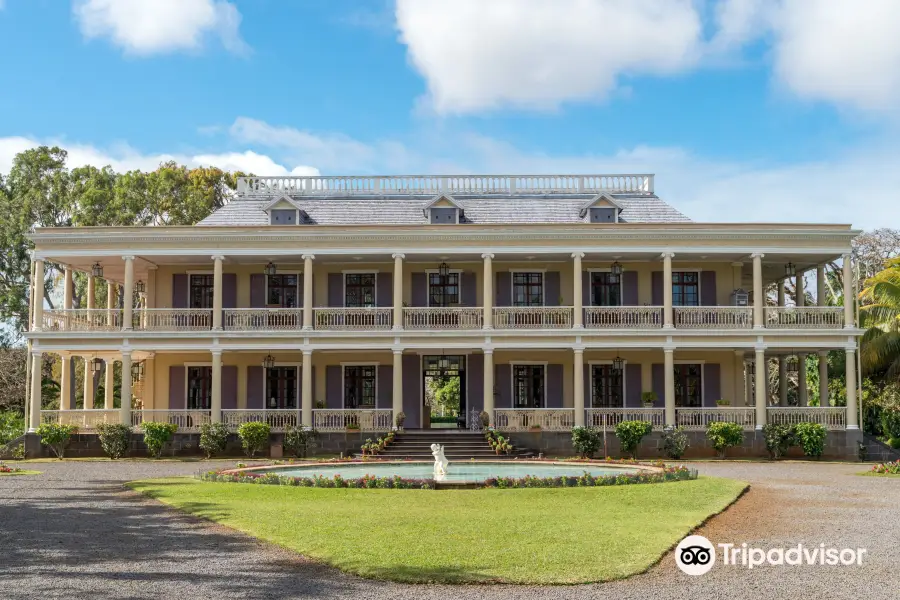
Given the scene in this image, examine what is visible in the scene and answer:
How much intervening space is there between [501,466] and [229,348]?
9.76 metres

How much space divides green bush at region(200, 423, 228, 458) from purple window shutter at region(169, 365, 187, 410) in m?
3.09

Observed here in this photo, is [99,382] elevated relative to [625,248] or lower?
A: lower

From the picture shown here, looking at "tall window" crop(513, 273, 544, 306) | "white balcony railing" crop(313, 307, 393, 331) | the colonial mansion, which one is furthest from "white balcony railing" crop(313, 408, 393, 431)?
"tall window" crop(513, 273, 544, 306)

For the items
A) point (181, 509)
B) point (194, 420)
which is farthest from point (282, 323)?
point (181, 509)

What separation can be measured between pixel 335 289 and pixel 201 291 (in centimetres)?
398

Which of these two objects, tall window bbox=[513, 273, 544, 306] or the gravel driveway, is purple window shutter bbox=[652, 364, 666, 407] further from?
the gravel driveway

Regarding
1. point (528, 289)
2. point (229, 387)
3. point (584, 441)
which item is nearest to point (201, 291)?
point (229, 387)

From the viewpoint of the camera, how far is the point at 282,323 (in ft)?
90.5

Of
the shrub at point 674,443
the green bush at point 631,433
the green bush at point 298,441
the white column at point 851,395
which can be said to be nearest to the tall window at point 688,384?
the shrub at point 674,443

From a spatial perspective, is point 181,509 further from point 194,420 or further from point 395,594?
point 194,420

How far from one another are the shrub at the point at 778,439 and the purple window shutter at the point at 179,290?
16.7m

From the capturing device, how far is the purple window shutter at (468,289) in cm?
2841

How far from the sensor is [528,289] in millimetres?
28609

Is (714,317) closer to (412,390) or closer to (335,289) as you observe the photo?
(412,390)
